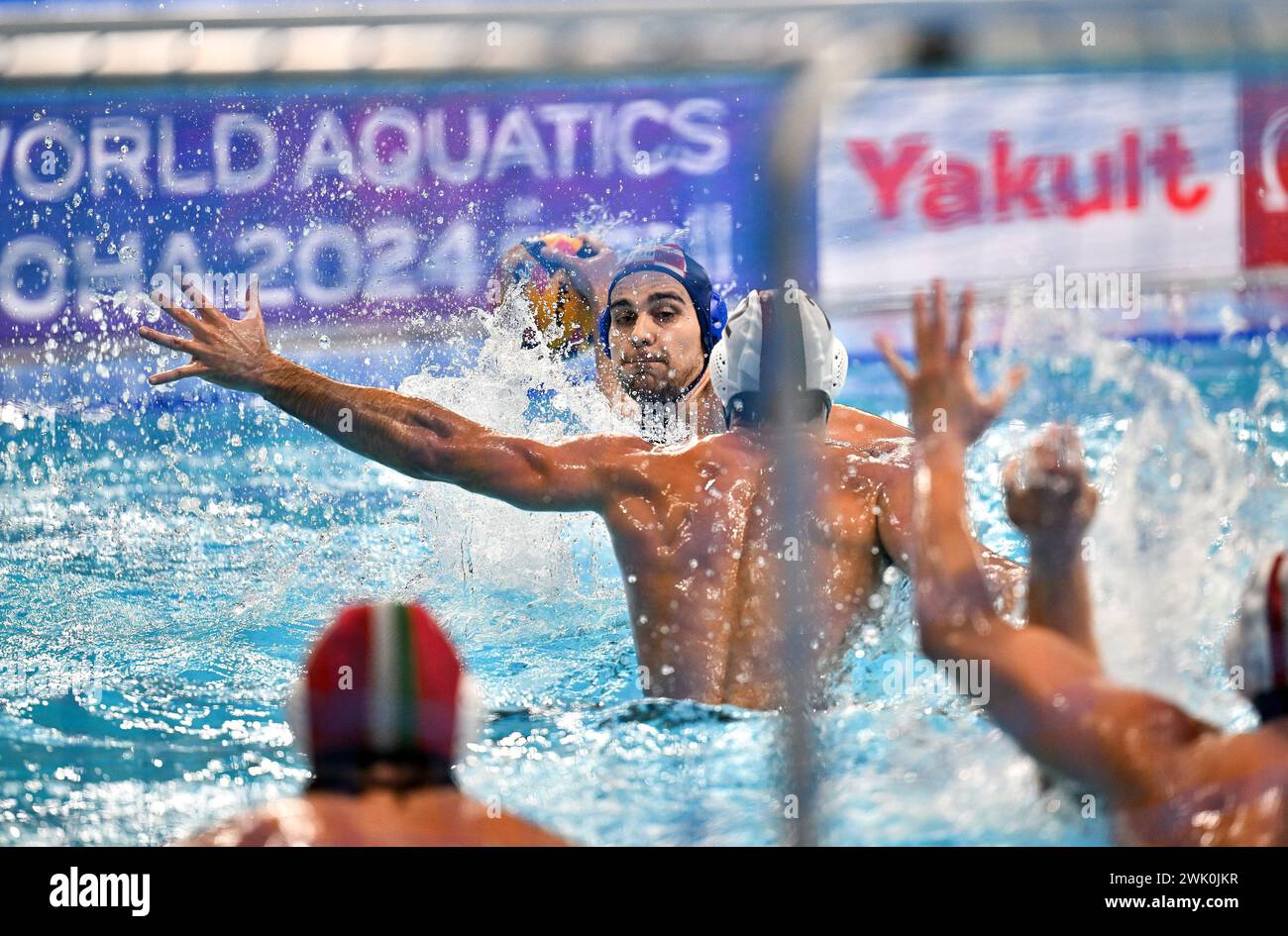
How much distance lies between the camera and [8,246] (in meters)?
5.35

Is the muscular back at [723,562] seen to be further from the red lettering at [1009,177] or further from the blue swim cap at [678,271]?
the red lettering at [1009,177]

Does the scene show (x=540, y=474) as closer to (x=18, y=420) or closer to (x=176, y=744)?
(x=176, y=744)

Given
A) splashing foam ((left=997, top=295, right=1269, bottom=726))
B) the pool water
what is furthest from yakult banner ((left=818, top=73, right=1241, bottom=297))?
splashing foam ((left=997, top=295, right=1269, bottom=726))

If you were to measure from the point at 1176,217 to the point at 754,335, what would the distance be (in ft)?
11.4

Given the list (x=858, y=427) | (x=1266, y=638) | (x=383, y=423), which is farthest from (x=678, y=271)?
(x=1266, y=638)

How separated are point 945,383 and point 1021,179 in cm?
394

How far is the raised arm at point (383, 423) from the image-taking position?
2465 mm

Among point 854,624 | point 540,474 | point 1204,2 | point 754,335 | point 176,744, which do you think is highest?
point 1204,2

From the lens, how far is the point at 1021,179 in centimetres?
523

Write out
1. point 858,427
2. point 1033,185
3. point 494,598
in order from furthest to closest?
point 1033,185, point 494,598, point 858,427

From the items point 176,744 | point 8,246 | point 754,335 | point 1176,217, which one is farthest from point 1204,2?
point 8,246

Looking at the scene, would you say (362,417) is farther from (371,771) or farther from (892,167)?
(892,167)

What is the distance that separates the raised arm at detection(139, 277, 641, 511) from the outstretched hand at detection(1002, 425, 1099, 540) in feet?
3.65

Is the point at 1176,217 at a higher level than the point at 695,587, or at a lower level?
higher
